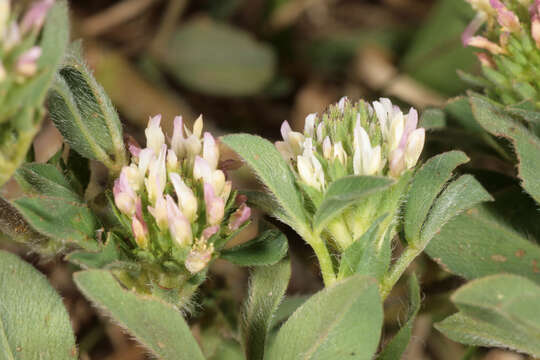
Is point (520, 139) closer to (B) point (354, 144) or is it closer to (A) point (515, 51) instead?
(A) point (515, 51)

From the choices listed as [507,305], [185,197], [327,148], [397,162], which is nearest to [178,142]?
[185,197]

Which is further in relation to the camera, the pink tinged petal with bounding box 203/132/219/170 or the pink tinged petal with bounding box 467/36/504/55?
the pink tinged petal with bounding box 467/36/504/55

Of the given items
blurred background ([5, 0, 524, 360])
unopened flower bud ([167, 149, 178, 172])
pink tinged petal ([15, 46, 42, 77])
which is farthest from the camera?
blurred background ([5, 0, 524, 360])

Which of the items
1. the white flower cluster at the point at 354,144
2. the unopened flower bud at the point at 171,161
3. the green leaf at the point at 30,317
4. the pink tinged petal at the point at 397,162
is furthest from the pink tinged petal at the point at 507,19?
the green leaf at the point at 30,317

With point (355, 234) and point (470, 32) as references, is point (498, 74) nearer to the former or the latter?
point (470, 32)

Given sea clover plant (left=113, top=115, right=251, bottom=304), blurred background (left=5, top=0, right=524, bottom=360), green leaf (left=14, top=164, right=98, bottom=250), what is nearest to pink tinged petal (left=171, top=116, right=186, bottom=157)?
sea clover plant (left=113, top=115, right=251, bottom=304)

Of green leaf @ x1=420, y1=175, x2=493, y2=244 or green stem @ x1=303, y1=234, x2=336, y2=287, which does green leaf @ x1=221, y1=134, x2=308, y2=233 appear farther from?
green leaf @ x1=420, y1=175, x2=493, y2=244
